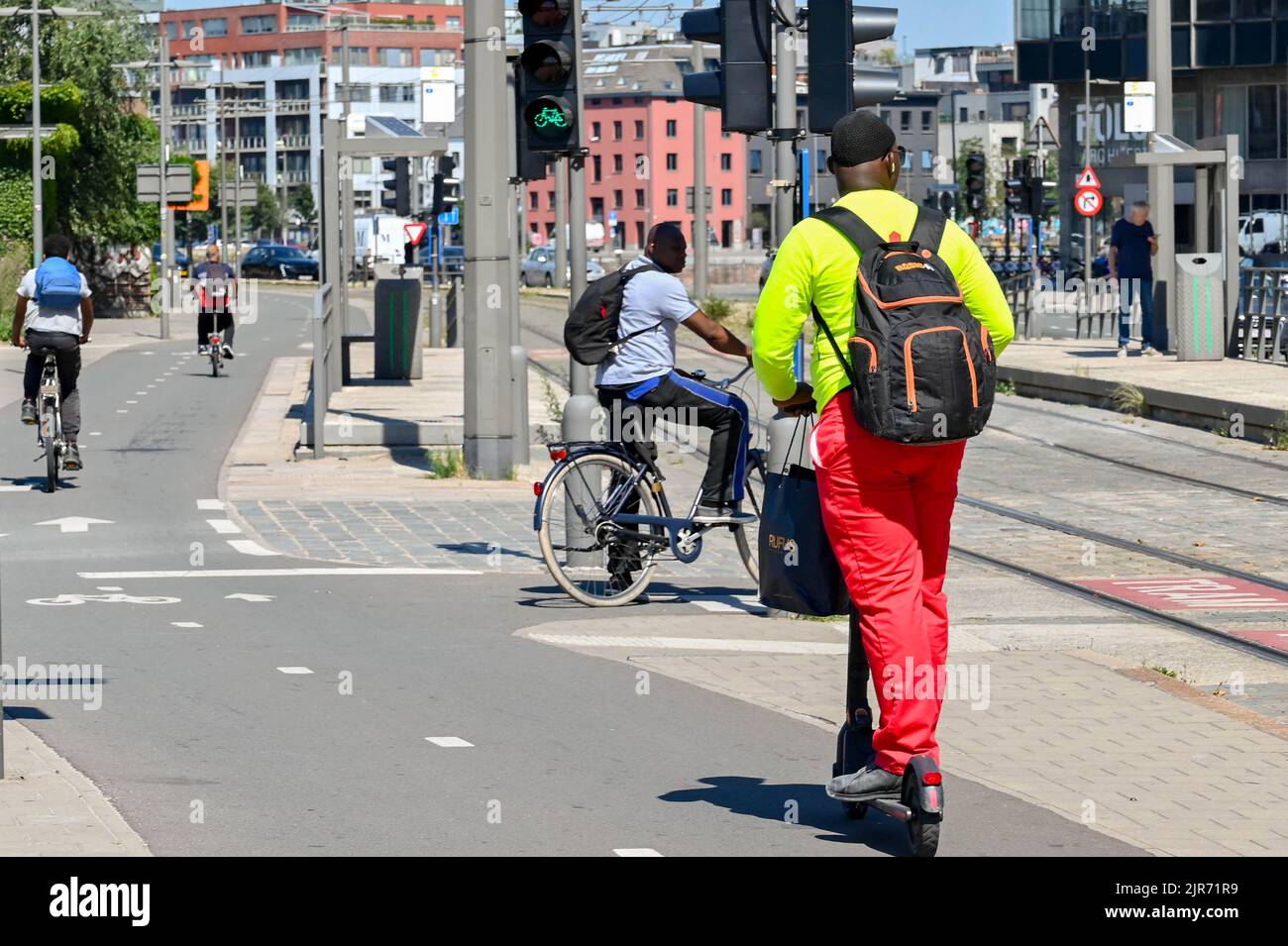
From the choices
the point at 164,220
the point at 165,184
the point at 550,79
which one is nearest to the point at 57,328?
the point at 550,79

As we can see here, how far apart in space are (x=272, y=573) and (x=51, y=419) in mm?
5097

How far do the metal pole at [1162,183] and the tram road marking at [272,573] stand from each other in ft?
51.5

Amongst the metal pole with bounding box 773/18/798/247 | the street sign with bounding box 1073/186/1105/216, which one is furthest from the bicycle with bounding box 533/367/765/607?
the street sign with bounding box 1073/186/1105/216

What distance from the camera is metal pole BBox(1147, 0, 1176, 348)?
86.6ft

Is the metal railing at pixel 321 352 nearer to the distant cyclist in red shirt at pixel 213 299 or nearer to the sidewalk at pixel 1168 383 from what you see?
the sidewalk at pixel 1168 383

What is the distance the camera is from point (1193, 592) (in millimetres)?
11359

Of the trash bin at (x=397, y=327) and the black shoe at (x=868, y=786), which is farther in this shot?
the trash bin at (x=397, y=327)

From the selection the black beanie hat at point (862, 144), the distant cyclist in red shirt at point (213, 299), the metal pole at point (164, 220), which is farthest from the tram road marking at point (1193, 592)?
the metal pole at point (164, 220)

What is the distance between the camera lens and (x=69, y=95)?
4750cm

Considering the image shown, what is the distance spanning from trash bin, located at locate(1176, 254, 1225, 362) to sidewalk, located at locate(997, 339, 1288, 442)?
22cm

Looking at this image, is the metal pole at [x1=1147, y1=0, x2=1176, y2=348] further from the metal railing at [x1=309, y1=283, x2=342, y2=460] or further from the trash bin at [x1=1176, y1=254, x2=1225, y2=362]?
the metal railing at [x1=309, y1=283, x2=342, y2=460]

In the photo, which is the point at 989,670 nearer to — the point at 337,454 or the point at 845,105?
the point at 845,105

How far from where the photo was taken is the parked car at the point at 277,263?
96.9 meters

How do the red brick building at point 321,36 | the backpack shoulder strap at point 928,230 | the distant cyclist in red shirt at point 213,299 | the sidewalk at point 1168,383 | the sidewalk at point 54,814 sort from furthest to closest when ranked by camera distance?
the red brick building at point 321,36 < the distant cyclist in red shirt at point 213,299 < the sidewalk at point 1168,383 < the backpack shoulder strap at point 928,230 < the sidewalk at point 54,814
